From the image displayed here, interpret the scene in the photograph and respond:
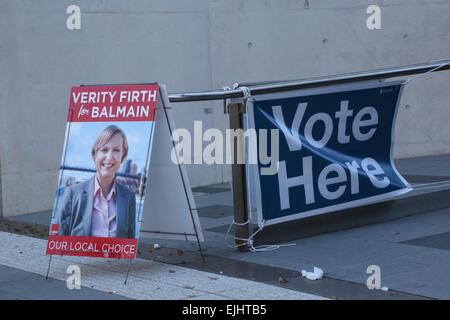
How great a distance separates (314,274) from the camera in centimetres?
755

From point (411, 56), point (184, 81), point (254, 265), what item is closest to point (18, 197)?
point (184, 81)

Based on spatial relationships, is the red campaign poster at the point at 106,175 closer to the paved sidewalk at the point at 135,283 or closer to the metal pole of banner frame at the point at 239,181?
the paved sidewalk at the point at 135,283

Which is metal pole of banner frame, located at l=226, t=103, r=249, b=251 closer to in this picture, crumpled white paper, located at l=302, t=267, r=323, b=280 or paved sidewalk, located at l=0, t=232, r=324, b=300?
paved sidewalk, located at l=0, t=232, r=324, b=300

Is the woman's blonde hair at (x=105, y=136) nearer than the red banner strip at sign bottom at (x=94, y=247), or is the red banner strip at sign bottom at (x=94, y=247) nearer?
the red banner strip at sign bottom at (x=94, y=247)

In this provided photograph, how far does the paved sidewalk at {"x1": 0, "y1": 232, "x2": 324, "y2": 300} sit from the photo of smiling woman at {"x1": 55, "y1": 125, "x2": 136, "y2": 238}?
18.9 inches

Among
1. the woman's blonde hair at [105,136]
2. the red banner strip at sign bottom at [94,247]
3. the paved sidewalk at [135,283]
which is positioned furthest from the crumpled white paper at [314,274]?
the woman's blonde hair at [105,136]

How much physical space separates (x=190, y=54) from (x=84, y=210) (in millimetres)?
6066

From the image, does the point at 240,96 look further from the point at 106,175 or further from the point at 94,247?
the point at 94,247

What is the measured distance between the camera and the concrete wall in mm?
11875

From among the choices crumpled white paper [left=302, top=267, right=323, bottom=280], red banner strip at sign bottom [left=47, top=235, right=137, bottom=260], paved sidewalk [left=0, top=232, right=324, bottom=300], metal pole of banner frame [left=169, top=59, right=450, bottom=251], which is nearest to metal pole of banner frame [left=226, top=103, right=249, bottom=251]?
metal pole of banner frame [left=169, top=59, right=450, bottom=251]

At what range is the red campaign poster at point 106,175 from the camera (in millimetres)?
7688

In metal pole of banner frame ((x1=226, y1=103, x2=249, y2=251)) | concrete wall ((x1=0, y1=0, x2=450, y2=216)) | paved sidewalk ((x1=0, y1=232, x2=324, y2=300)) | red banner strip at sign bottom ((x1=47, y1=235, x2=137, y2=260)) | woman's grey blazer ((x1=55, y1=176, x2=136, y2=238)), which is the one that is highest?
concrete wall ((x1=0, y1=0, x2=450, y2=216))

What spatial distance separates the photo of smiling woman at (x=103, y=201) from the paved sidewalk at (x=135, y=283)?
0.48 metres
